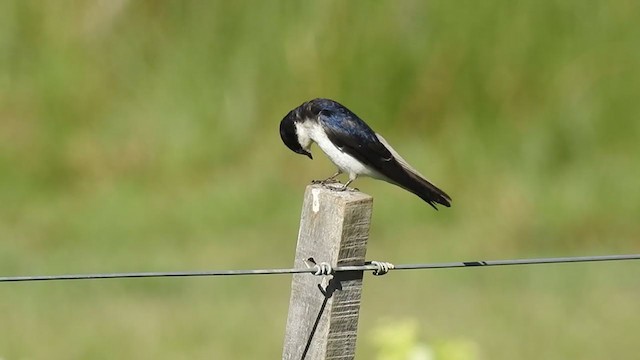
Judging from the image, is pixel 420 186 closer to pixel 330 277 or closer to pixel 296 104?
pixel 330 277

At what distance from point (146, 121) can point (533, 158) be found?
2909 millimetres

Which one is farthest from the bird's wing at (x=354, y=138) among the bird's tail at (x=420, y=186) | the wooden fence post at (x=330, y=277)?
the wooden fence post at (x=330, y=277)

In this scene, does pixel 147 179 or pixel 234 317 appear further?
pixel 147 179

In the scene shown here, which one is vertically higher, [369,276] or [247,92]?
[247,92]

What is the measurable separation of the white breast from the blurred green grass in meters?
4.04

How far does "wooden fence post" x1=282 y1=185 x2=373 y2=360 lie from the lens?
349 centimetres

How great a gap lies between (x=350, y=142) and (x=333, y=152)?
15 centimetres

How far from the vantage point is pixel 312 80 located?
10.3 metres

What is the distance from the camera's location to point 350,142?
16.4 feet

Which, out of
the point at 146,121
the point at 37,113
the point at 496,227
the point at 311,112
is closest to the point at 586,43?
the point at 496,227

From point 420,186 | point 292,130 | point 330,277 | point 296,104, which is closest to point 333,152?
point 292,130

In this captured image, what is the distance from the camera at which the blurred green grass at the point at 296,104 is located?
962 cm

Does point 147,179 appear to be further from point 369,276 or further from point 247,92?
point 369,276

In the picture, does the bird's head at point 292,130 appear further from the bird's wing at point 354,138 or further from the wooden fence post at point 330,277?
the wooden fence post at point 330,277
